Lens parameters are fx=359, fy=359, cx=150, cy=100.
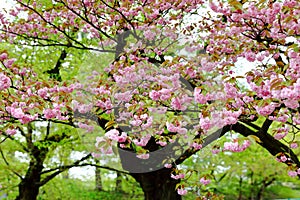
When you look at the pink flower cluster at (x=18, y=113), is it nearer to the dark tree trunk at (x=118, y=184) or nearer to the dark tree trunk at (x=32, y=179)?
the dark tree trunk at (x=32, y=179)

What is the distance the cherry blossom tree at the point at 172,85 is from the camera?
125 inches

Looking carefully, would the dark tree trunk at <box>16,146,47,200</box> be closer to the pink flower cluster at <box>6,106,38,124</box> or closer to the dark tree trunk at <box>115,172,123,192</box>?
the dark tree trunk at <box>115,172,123,192</box>

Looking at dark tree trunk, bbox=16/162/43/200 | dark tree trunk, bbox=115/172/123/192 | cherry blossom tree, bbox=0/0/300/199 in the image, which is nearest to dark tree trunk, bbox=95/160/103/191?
dark tree trunk, bbox=115/172/123/192

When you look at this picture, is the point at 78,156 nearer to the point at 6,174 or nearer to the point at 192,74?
the point at 6,174

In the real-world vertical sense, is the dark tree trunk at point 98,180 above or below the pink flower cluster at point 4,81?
above

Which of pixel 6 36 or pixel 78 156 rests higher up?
pixel 6 36

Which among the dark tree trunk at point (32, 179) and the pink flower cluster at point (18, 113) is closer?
the pink flower cluster at point (18, 113)

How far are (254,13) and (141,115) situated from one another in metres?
1.51

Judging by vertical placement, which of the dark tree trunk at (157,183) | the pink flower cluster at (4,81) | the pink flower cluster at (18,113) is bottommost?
the dark tree trunk at (157,183)

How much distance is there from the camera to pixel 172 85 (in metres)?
3.32

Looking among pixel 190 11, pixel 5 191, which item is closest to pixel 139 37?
pixel 190 11

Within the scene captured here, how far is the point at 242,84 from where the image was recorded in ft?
30.9

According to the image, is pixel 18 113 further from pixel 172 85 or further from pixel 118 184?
pixel 118 184

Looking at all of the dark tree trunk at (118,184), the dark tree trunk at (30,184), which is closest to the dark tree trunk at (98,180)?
the dark tree trunk at (118,184)
